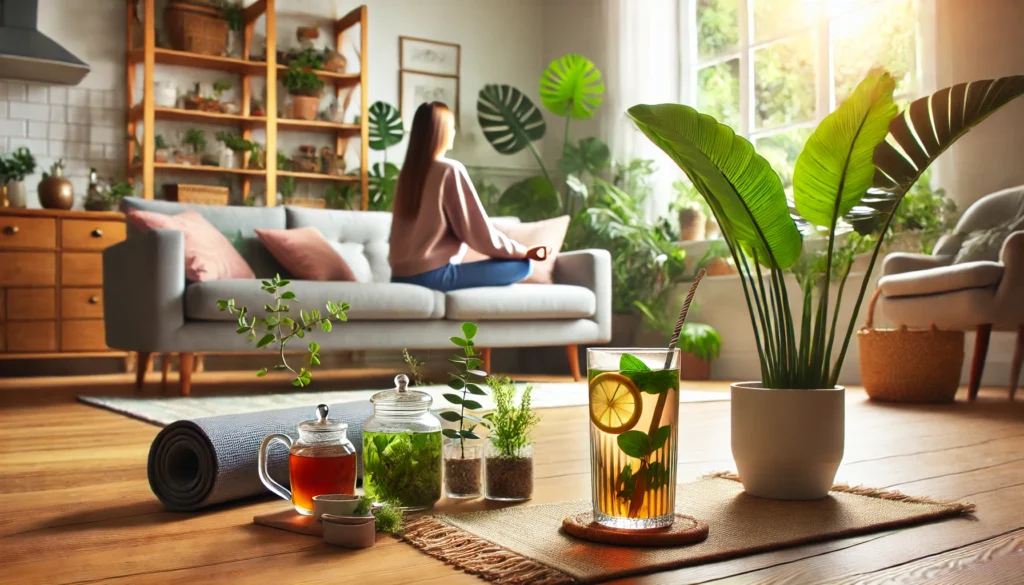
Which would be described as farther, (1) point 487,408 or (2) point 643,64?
(2) point 643,64

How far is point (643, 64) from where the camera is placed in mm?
6082

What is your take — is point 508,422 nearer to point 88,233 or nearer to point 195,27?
point 88,233

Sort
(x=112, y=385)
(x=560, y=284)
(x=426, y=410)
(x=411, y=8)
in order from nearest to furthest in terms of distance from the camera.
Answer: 1. (x=426, y=410)
2. (x=112, y=385)
3. (x=560, y=284)
4. (x=411, y=8)

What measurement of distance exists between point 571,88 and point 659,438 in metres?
4.99

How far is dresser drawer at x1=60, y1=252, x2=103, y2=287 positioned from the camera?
505 centimetres

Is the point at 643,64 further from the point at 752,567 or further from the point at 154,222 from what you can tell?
the point at 752,567

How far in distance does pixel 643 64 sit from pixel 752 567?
5275 millimetres

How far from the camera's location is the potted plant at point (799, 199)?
1.42 meters

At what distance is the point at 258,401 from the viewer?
11.5ft

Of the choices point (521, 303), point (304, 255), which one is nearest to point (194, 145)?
point (304, 255)

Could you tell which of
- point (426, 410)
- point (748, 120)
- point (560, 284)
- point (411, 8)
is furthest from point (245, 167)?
point (426, 410)

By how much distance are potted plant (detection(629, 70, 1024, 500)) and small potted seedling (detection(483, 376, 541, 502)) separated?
35 cm

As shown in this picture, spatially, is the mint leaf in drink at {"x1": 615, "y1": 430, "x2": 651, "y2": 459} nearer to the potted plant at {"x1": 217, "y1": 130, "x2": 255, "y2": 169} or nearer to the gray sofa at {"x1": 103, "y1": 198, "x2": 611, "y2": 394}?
the gray sofa at {"x1": 103, "y1": 198, "x2": 611, "y2": 394}

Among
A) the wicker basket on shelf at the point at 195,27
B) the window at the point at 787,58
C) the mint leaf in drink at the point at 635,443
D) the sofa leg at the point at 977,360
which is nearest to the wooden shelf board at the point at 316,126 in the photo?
the wicker basket on shelf at the point at 195,27
